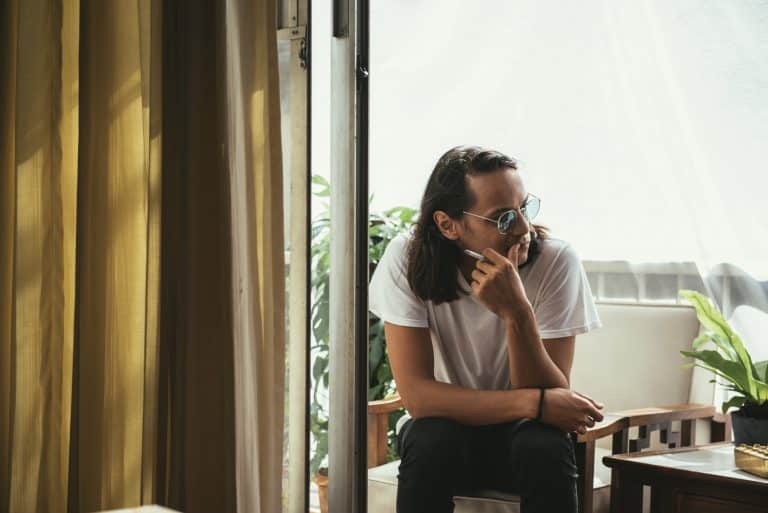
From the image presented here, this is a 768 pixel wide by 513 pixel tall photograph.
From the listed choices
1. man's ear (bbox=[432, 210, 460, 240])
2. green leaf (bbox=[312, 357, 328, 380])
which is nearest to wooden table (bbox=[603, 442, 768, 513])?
man's ear (bbox=[432, 210, 460, 240])

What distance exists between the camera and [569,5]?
2.52 metres

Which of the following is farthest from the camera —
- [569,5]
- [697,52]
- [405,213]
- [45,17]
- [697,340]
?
[405,213]

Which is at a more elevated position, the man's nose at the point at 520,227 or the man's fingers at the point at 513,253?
the man's nose at the point at 520,227

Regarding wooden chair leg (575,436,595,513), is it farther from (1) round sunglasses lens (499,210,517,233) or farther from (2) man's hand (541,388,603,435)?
(1) round sunglasses lens (499,210,517,233)

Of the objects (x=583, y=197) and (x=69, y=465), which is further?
(x=583, y=197)

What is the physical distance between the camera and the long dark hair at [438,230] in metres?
1.85

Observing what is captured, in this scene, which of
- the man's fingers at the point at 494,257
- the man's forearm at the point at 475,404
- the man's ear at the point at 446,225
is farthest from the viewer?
the man's ear at the point at 446,225

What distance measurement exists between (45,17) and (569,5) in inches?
68.6

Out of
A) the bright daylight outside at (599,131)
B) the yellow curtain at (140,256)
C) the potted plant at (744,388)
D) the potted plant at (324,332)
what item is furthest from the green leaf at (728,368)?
the yellow curtain at (140,256)

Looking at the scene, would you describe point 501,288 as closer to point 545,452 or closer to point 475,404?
point 475,404

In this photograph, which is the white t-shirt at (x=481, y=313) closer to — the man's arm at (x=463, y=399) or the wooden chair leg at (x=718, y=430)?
the man's arm at (x=463, y=399)

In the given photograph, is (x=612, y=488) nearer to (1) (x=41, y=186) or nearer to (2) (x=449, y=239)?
(2) (x=449, y=239)

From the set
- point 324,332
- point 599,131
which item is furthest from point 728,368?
point 324,332

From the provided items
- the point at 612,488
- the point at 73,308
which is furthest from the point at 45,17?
the point at 612,488
